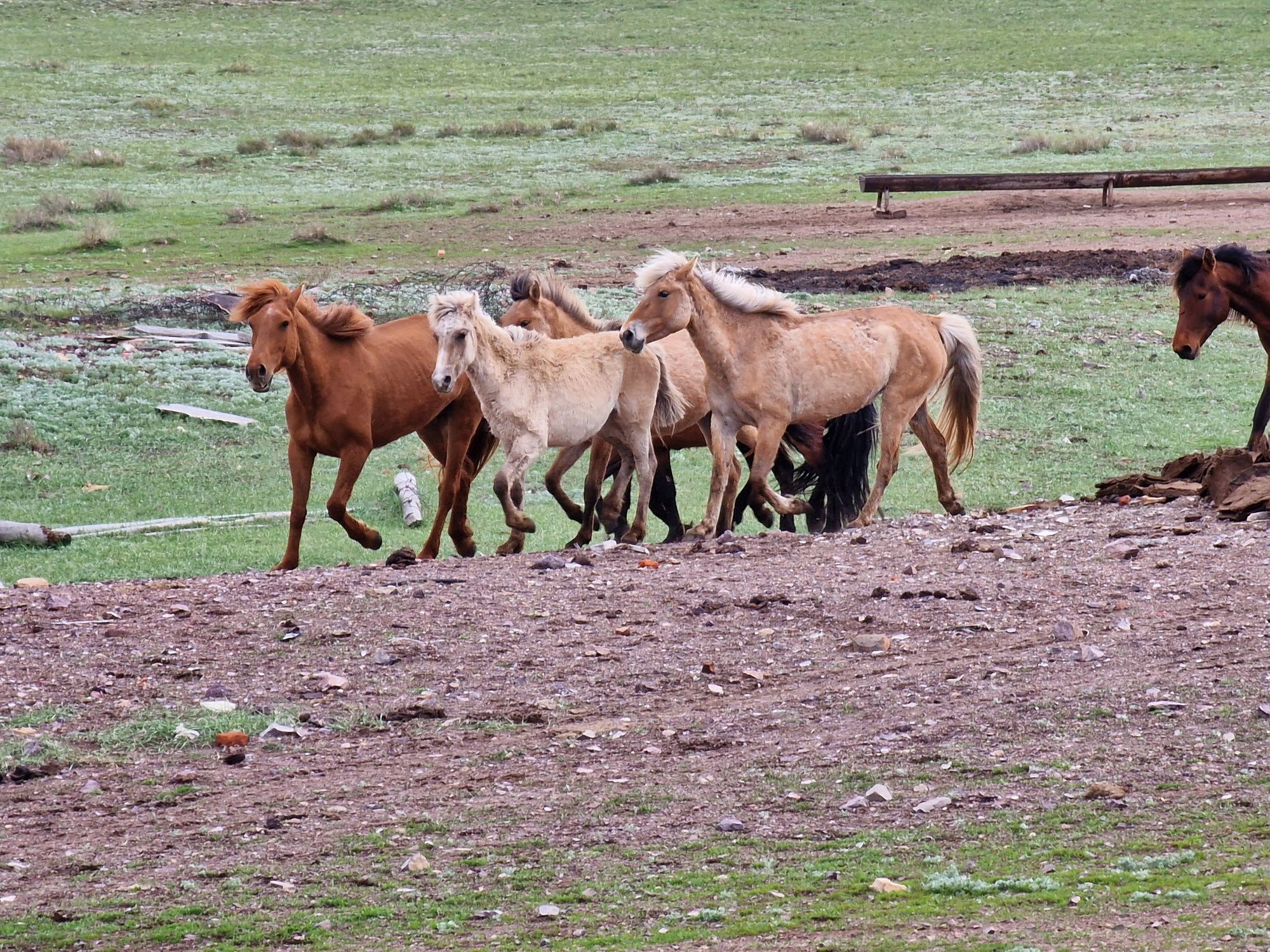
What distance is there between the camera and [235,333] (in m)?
19.5

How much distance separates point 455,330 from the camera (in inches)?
400

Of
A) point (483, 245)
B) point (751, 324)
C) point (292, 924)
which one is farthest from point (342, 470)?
point (483, 245)

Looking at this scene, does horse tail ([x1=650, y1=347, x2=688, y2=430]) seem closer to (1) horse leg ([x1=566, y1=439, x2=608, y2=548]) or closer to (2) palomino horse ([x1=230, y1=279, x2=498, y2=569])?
(1) horse leg ([x1=566, y1=439, x2=608, y2=548])

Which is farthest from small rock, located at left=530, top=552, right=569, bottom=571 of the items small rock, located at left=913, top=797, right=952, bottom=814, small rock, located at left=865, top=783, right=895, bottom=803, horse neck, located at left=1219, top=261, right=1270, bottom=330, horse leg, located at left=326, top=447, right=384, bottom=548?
horse neck, located at left=1219, top=261, right=1270, bottom=330

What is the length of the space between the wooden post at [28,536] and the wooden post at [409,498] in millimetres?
2634

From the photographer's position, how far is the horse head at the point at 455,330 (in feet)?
33.3

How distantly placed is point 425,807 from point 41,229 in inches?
965

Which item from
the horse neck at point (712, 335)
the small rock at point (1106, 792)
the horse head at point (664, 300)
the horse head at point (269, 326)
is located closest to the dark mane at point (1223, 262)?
the horse neck at point (712, 335)

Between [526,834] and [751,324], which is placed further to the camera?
[751,324]

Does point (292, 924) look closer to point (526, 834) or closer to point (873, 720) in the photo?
point (526, 834)

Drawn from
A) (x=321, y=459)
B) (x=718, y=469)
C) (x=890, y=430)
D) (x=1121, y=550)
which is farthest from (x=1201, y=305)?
(x=321, y=459)

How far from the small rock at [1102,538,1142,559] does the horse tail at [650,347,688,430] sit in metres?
3.41

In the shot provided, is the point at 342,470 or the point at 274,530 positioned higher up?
the point at 342,470

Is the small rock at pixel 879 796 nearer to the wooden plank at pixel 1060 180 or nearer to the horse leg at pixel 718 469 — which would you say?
the horse leg at pixel 718 469
